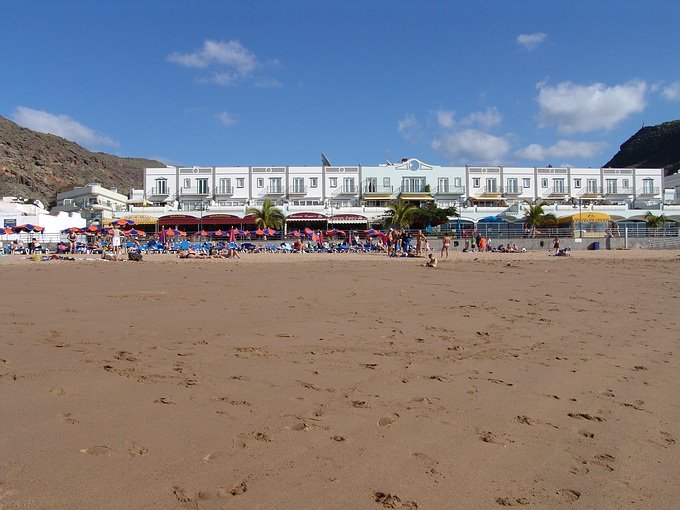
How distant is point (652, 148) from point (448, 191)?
128 metres

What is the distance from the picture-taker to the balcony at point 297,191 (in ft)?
187

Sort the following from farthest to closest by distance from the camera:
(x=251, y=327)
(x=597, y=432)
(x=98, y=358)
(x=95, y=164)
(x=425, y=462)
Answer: (x=95, y=164) < (x=251, y=327) < (x=98, y=358) < (x=597, y=432) < (x=425, y=462)

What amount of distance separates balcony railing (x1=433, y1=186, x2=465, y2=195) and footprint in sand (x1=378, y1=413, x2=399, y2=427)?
5678 cm

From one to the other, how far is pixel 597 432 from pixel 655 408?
0.84 meters

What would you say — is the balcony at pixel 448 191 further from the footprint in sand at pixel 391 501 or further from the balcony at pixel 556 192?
the footprint in sand at pixel 391 501

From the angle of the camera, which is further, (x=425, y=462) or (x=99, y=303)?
(x=99, y=303)

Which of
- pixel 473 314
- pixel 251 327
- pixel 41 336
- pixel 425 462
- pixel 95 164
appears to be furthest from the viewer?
pixel 95 164

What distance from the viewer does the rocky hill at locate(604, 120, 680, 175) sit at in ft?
461

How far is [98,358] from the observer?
15.1ft

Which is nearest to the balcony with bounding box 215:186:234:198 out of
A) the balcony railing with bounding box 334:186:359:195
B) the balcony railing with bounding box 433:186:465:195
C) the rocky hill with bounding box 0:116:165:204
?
the balcony railing with bounding box 334:186:359:195

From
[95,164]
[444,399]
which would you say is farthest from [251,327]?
[95,164]

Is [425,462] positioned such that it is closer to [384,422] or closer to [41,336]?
[384,422]

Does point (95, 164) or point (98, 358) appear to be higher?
point (95, 164)

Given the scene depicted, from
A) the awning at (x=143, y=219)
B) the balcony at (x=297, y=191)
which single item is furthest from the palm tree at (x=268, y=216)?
the balcony at (x=297, y=191)
